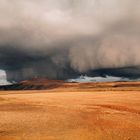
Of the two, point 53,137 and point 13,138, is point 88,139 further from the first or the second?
point 13,138

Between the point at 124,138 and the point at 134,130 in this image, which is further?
the point at 134,130

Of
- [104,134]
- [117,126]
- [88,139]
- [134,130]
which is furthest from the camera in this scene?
[117,126]

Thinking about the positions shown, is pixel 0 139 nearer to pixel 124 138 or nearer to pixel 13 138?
pixel 13 138

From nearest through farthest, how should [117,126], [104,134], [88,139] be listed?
[88,139] → [104,134] → [117,126]

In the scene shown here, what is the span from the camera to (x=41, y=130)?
84.6ft

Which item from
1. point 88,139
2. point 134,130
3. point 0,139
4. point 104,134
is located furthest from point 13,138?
point 134,130

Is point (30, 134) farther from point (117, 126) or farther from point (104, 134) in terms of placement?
point (117, 126)

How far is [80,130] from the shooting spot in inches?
1011

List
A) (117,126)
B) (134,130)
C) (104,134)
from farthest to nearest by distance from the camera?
(117,126) → (134,130) → (104,134)

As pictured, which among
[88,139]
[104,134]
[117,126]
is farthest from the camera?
[117,126]

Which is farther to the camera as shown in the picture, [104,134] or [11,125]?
[11,125]

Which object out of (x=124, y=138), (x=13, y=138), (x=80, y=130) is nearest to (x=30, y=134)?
(x=13, y=138)

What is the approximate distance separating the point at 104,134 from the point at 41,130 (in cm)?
621

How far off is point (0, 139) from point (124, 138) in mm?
9764
